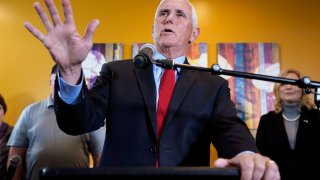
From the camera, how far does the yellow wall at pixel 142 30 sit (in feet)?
11.3

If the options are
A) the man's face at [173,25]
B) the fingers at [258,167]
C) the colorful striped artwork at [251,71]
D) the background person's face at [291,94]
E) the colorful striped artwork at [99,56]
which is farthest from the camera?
the colorful striped artwork at [99,56]

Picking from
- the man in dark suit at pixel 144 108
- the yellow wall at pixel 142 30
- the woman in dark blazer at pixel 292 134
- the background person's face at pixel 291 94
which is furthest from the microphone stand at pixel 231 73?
the yellow wall at pixel 142 30

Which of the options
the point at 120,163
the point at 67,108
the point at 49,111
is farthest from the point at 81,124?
the point at 49,111

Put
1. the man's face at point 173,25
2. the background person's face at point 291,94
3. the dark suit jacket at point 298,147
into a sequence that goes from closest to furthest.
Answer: the man's face at point 173,25, the dark suit jacket at point 298,147, the background person's face at point 291,94

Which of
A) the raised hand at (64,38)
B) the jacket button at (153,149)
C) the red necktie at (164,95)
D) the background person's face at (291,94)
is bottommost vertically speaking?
the jacket button at (153,149)

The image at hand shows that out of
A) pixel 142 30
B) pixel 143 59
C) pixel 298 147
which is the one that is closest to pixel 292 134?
pixel 298 147

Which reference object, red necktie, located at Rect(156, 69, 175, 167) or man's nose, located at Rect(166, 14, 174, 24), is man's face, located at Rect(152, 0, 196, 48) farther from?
red necktie, located at Rect(156, 69, 175, 167)

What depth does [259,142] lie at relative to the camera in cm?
274

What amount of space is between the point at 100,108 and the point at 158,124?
0.21 m

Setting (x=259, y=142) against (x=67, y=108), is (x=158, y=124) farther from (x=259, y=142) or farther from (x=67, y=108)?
(x=259, y=142)

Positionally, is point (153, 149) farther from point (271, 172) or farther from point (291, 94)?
point (291, 94)

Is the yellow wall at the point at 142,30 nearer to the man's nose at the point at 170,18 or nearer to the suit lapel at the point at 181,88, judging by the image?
the man's nose at the point at 170,18

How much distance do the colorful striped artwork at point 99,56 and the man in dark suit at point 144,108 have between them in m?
1.90

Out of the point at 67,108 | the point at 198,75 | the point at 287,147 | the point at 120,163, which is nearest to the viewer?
the point at 67,108
